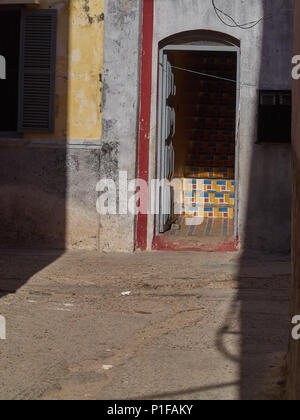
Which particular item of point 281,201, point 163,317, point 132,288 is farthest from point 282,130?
point 163,317

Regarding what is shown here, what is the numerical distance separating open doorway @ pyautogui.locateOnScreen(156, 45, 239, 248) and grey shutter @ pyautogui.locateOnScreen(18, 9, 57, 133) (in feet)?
4.84

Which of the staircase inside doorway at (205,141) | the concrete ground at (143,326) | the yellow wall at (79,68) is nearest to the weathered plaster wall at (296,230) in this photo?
the concrete ground at (143,326)

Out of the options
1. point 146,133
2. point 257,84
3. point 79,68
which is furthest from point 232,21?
point 79,68

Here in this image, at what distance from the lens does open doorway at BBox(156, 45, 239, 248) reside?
1035cm

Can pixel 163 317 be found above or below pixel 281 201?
below

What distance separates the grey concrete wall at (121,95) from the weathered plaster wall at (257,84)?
0.41 meters

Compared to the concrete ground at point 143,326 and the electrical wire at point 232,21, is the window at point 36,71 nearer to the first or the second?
the concrete ground at point 143,326

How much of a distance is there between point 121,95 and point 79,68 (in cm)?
69

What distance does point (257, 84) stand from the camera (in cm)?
988

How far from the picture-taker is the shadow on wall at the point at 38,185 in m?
10.1

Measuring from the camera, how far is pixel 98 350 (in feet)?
16.9

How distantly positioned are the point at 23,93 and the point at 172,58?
7.26ft
